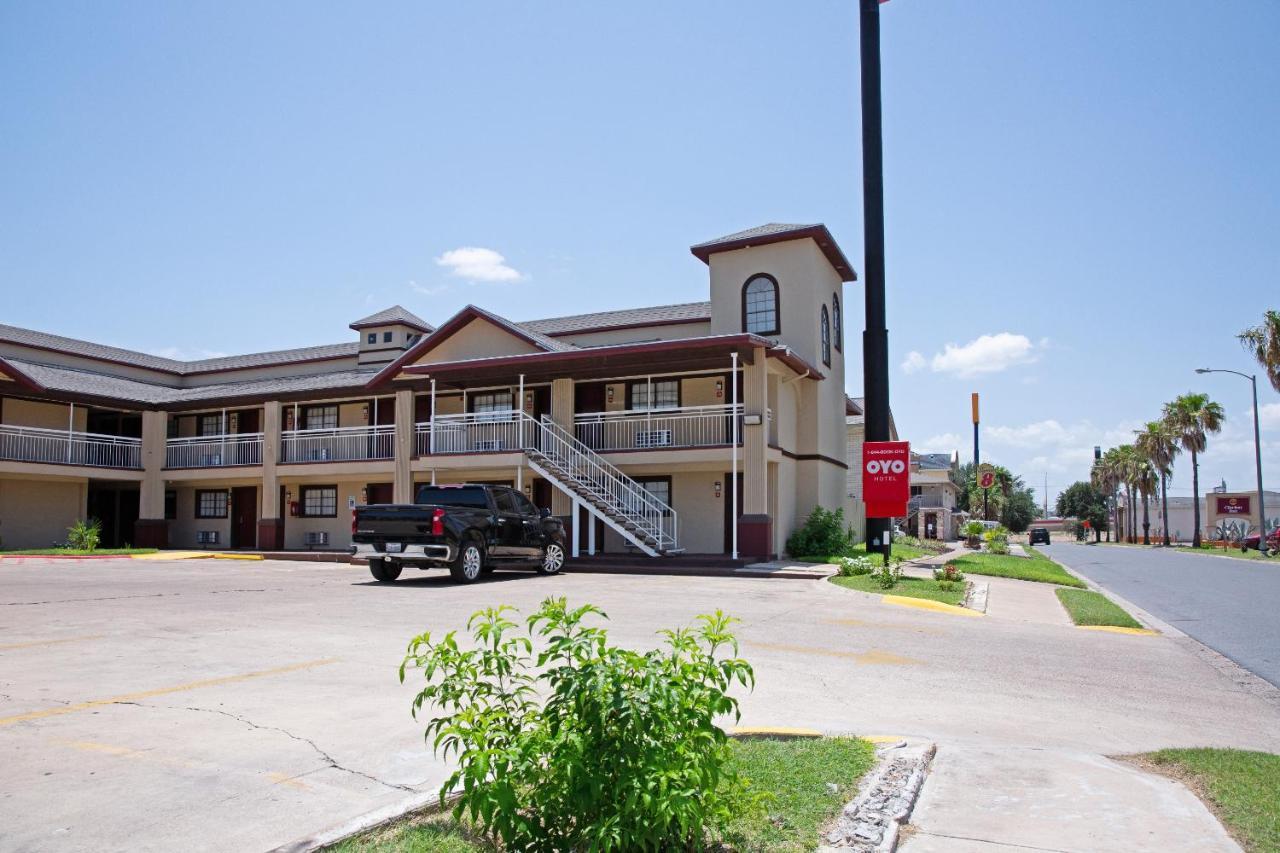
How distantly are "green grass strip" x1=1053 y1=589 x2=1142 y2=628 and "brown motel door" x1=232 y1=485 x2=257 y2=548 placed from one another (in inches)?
1003

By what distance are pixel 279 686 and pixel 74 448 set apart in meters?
26.9

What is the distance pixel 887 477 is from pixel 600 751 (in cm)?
1889

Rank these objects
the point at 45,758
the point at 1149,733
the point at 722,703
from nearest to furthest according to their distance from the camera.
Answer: the point at 722,703, the point at 45,758, the point at 1149,733

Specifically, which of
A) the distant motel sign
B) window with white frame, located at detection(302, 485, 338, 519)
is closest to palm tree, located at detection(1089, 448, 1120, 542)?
the distant motel sign

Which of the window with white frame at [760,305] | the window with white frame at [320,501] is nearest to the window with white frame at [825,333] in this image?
the window with white frame at [760,305]

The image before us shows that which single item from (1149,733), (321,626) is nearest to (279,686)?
(321,626)

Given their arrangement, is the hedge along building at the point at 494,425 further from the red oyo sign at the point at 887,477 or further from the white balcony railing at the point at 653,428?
the red oyo sign at the point at 887,477

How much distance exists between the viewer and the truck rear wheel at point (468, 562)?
17.4m

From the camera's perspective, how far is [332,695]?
24.3 feet

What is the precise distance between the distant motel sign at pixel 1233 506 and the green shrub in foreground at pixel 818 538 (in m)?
62.2

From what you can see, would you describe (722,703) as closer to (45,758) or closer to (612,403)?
(45,758)

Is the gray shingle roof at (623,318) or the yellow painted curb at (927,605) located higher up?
the gray shingle roof at (623,318)

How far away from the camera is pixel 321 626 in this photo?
11.5 meters

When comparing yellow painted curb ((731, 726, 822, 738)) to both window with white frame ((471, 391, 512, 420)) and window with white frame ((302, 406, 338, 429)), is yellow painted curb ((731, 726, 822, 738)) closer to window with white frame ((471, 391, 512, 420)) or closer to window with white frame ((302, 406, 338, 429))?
window with white frame ((471, 391, 512, 420))
